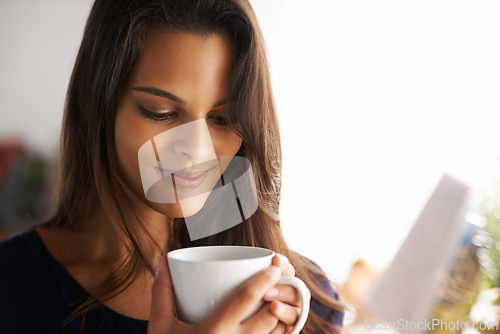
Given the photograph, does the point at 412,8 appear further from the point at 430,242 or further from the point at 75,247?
the point at 75,247

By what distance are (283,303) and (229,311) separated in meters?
0.04

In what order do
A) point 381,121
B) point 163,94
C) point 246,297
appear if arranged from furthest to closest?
point 381,121 < point 163,94 < point 246,297

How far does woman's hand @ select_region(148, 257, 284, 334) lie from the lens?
275mm

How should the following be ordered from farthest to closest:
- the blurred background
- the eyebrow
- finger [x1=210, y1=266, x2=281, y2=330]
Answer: the blurred background
the eyebrow
finger [x1=210, y1=266, x2=281, y2=330]

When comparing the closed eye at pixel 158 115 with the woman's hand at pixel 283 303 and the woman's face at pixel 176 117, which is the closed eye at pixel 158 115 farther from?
the woman's hand at pixel 283 303

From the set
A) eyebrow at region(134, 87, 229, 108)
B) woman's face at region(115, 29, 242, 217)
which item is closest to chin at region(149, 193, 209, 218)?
woman's face at region(115, 29, 242, 217)

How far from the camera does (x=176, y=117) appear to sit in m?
0.42

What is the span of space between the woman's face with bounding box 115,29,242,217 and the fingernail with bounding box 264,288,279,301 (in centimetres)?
18

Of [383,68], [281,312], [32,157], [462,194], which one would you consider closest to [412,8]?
[383,68]

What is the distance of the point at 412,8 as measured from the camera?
2.07 ft

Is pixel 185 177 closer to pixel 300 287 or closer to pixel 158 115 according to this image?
pixel 158 115

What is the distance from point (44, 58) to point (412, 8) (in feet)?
2.49

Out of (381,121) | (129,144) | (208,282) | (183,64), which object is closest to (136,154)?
(129,144)

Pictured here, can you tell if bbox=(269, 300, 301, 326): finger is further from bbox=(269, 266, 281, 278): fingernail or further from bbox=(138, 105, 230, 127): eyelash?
bbox=(138, 105, 230, 127): eyelash
